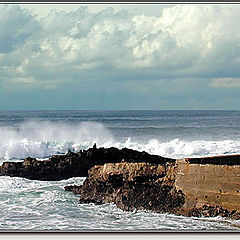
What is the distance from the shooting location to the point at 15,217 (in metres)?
8.38

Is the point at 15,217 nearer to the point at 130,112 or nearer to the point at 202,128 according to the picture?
the point at 130,112

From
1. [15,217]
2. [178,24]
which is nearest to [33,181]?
[15,217]

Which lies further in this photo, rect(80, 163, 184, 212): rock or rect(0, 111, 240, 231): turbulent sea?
rect(80, 163, 184, 212): rock

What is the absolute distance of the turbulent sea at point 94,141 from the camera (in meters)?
8.60

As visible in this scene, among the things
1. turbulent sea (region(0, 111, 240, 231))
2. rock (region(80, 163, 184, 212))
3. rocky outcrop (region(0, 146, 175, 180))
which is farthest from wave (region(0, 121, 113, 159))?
rock (region(80, 163, 184, 212))

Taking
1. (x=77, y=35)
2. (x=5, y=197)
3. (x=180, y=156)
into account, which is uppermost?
(x=77, y=35)

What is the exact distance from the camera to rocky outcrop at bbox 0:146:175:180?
10852mm

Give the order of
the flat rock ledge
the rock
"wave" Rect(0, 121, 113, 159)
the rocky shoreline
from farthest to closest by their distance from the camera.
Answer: "wave" Rect(0, 121, 113, 159) → the rock → the flat rock ledge → the rocky shoreline

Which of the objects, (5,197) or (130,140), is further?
(130,140)

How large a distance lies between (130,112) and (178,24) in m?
1.58

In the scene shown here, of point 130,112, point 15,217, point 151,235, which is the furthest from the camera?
point 130,112

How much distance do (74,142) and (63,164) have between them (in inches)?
41.1

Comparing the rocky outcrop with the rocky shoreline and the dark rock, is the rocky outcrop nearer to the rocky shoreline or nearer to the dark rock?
the rocky shoreline

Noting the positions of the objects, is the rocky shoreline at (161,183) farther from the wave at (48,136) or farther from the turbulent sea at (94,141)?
the wave at (48,136)
